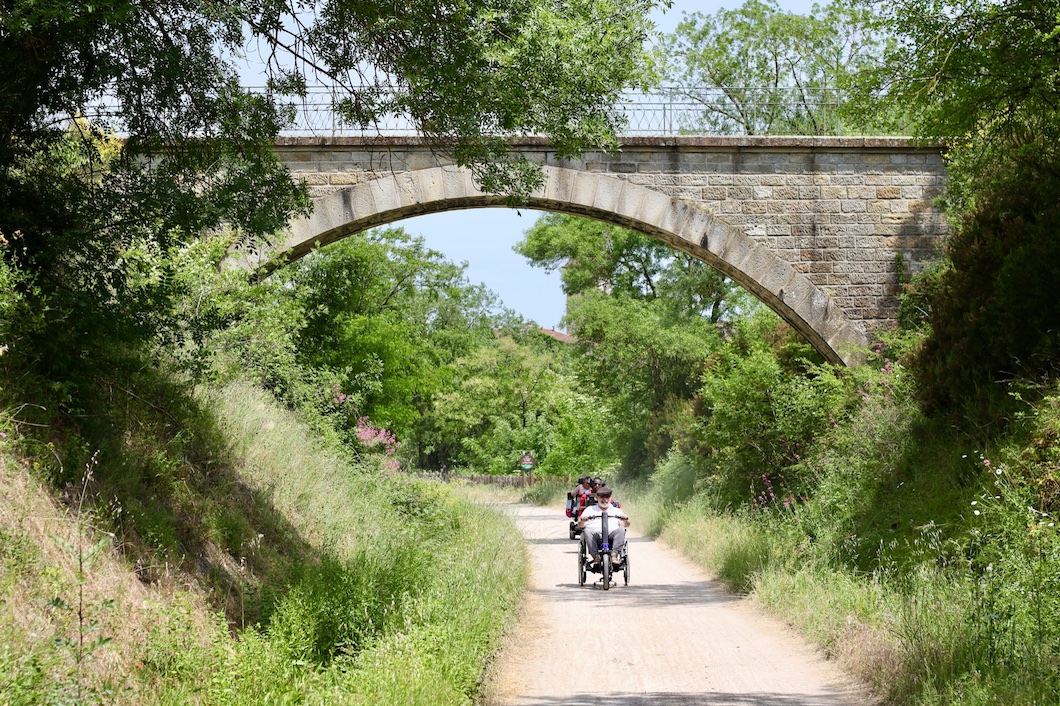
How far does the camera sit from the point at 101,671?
4820 mm

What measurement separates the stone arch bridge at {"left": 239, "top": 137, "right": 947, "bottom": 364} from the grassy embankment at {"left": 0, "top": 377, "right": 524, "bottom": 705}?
21.6 feet

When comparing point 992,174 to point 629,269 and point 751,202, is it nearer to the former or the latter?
point 751,202

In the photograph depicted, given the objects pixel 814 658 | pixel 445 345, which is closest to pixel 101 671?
pixel 814 658

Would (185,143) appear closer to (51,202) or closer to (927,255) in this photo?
(51,202)

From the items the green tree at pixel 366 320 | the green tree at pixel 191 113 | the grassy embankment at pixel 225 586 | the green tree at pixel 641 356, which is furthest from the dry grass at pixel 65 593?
the green tree at pixel 641 356

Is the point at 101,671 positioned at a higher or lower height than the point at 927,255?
lower

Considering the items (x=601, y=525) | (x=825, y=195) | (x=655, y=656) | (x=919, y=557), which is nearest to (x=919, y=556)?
(x=919, y=557)

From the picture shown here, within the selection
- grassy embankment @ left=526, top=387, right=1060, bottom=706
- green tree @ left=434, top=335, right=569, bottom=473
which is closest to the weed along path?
grassy embankment @ left=526, top=387, right=1060, bottom=706

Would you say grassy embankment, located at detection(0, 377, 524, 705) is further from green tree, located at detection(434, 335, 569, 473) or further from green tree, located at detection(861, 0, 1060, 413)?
green tree, located at detection(434, 335, 569, 473)

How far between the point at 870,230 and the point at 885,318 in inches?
56.8

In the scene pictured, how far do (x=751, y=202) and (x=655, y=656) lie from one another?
433 inches

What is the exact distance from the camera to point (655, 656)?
7.72 metres

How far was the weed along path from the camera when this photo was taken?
6.35 metres

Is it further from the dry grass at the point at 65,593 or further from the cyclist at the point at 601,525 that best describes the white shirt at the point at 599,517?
the dry grass at the point at 65,593
